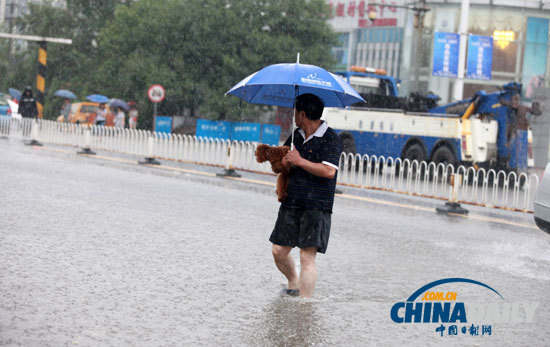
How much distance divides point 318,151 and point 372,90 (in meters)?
22.2

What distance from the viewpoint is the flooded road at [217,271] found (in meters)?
5.94

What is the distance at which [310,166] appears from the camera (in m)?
6.69

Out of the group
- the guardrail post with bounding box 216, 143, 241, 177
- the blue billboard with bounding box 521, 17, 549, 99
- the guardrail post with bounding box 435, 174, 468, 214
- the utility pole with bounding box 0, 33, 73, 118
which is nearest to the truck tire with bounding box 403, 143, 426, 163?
the guardrail post with bounding box 216, 143, 241, 177

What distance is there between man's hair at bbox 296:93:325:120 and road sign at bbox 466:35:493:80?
886 inches

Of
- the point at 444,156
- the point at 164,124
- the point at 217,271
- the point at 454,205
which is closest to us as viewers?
the point at 217,271

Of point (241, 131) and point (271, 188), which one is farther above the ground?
point (241, 131)

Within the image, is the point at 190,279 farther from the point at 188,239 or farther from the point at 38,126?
the point at 38,126

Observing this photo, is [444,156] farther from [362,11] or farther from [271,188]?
[362,11]

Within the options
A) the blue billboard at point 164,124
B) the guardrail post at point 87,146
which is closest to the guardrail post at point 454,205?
the guardrail post at point 87,146

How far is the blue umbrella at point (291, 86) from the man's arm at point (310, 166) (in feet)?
2.01

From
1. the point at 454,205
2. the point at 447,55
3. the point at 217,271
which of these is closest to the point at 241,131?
the point at 447,55

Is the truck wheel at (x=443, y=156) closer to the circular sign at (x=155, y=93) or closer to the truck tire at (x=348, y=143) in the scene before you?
the truck tire at (x=348, y=143)

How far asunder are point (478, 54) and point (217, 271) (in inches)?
868

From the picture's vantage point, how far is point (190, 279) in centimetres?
765
